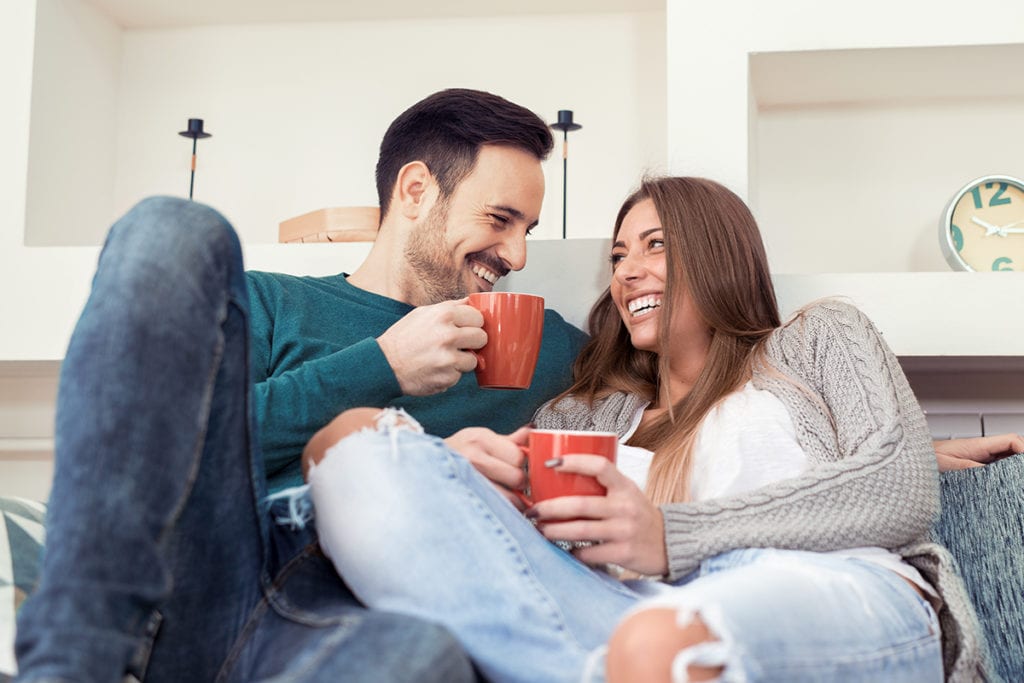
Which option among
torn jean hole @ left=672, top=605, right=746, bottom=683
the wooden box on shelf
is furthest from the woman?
the wooden box on shelf

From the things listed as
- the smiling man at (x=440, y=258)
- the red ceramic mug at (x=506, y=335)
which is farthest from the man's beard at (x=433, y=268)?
the red ceramic mug at (x=506, y=335)

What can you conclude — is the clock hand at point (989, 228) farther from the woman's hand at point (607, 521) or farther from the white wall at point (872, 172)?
the woman's hand at point (607, 521)

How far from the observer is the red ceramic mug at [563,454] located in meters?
0.91

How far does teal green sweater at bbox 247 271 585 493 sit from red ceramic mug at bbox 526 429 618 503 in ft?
1.11

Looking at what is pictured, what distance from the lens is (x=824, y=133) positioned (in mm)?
2186

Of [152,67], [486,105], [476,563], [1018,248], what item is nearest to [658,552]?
[476,563]

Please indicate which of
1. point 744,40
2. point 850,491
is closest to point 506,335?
point 850,491

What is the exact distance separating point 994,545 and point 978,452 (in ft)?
0.64

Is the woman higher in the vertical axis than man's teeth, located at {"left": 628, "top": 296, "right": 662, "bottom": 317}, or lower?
lower

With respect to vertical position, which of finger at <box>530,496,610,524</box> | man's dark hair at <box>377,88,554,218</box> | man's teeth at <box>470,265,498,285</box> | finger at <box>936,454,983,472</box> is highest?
man's dark hair at <box>377,88,554,218</box>

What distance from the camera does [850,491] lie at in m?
1.05

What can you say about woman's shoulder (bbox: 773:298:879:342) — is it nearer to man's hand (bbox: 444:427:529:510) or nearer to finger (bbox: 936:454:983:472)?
finger (bbox: 936:454:983:472)

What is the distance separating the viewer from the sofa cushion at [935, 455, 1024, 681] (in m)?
1.20

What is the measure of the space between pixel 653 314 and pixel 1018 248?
834 millimetres
